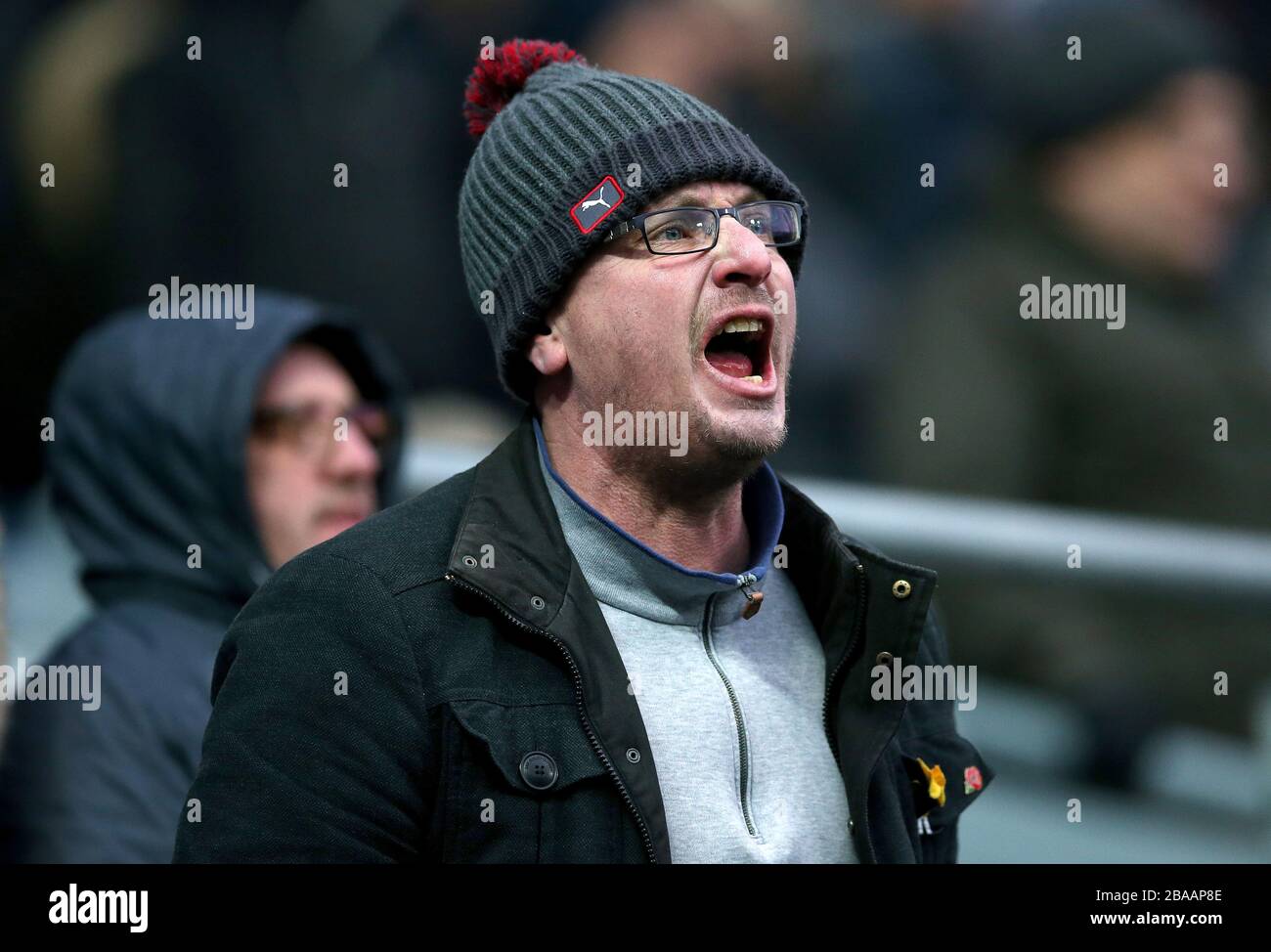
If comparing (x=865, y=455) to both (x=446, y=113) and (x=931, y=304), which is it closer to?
(x=931, y=304)

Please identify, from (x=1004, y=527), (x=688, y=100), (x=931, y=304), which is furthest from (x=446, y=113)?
(x=688, y=100)

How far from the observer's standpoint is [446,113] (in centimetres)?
562

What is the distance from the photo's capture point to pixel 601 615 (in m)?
2.59

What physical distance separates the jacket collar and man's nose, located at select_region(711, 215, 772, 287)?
1.16ft

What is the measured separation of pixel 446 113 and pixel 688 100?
2.87m

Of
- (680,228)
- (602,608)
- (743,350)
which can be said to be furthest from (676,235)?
(602,608)

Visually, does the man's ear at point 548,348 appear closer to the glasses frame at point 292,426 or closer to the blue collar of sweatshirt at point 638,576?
the blue collar of sweatshirt at point 638,576

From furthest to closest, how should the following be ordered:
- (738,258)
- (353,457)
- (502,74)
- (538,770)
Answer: (353,457) → (502,74) → (738,258) → (538,770)

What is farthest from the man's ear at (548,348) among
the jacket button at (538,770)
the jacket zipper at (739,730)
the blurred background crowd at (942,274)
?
the blurred background crowd at (942,274)

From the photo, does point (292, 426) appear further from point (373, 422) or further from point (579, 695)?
point (579, 695)

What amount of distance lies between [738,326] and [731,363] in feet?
0.25

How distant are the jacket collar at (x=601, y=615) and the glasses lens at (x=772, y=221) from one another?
1.22 feet

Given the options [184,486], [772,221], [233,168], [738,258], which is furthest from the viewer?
[233,168]

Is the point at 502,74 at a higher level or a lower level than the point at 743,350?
higher
